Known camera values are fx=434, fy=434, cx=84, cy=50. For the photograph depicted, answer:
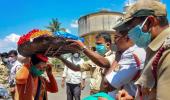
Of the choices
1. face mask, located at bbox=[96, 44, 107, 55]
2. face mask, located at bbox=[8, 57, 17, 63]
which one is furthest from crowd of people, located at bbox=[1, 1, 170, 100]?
face mask, located at bbox=[8, 57, 17, 63]

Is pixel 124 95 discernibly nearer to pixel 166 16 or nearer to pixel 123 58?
pixel 123 58

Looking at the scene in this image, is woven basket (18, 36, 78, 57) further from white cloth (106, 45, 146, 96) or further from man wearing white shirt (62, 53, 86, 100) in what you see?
man wearing white shirt (62, 53, 86, 100)

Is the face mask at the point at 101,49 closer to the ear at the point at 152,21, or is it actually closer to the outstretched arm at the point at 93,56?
the outstretched arm at the point at 93,56

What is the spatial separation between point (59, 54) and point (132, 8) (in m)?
2.37

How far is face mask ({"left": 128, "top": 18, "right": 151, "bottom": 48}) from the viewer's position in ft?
9.66

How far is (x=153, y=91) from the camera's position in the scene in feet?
9.06

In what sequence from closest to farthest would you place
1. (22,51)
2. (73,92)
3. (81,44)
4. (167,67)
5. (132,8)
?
(167,67), (132,8), (81,44), (22,51), (73,92)

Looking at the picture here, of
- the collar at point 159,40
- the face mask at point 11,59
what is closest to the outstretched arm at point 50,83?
the collar at point 159,40

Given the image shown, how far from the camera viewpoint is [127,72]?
3596 mm

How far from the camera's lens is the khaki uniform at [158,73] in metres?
2.47

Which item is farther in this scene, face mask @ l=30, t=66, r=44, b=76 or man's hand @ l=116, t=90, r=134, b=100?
face mask @ l=30, t=66, r=44, b=76

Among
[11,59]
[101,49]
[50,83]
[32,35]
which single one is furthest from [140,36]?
[11,59]

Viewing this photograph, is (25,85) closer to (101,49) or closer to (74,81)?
(101,49)

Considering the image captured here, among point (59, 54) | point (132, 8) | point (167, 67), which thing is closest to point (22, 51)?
point (59, 54)
